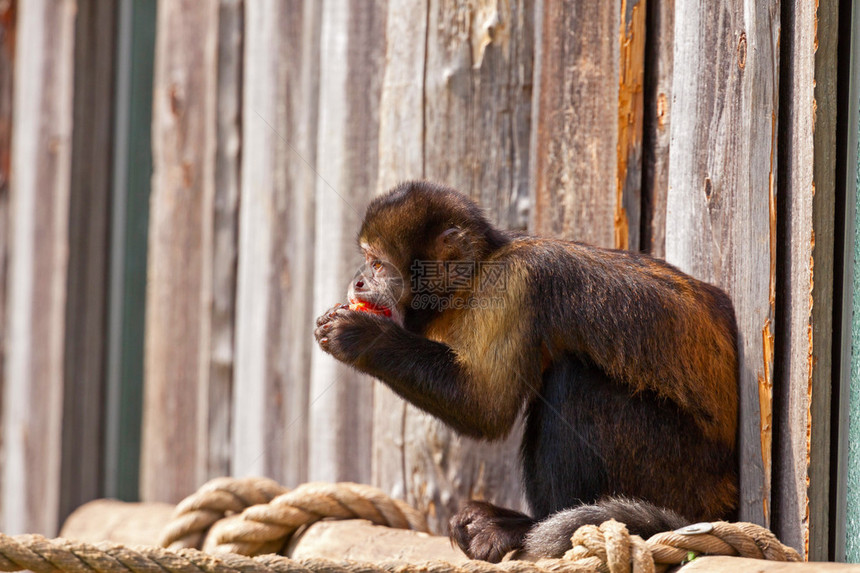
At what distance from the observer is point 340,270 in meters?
4.44

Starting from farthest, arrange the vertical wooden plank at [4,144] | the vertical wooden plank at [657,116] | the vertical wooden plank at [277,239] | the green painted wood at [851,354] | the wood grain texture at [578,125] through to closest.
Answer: the vertical wooden plank at [4,144], the vertical wooden plank at [277,239], the wood grain texture at [578,125], the vertical wooden plank at [657,116], the green painted wood at [851,354]

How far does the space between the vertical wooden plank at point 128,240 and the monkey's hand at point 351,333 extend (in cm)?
301

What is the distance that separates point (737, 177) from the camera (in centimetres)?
317

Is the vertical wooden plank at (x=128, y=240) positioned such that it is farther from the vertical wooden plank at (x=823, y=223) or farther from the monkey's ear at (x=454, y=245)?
the vertical wooden plank at (x=823, y=223)

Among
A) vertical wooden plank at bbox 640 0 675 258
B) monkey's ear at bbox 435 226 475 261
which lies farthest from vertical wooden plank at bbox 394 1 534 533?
vertical wooden plank at bbox 640 0 675 258

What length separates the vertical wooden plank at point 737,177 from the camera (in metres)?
3.06

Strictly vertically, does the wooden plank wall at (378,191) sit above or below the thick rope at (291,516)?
above

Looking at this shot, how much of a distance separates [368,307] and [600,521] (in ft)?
4.38

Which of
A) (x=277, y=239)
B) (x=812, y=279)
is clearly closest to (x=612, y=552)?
(x=812, y=279)

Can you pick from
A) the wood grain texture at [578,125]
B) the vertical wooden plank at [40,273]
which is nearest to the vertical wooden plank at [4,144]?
the vertical wooden plank at [40,273]

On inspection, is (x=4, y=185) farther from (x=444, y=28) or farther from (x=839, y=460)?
(x=839, y=460)

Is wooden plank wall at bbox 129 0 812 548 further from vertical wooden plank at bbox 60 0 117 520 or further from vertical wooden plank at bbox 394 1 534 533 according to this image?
vertical wooden plank at bbox 60 0 117 520

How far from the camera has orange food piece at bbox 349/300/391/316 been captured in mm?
3820

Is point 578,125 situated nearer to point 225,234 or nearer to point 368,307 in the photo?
point 368,307
